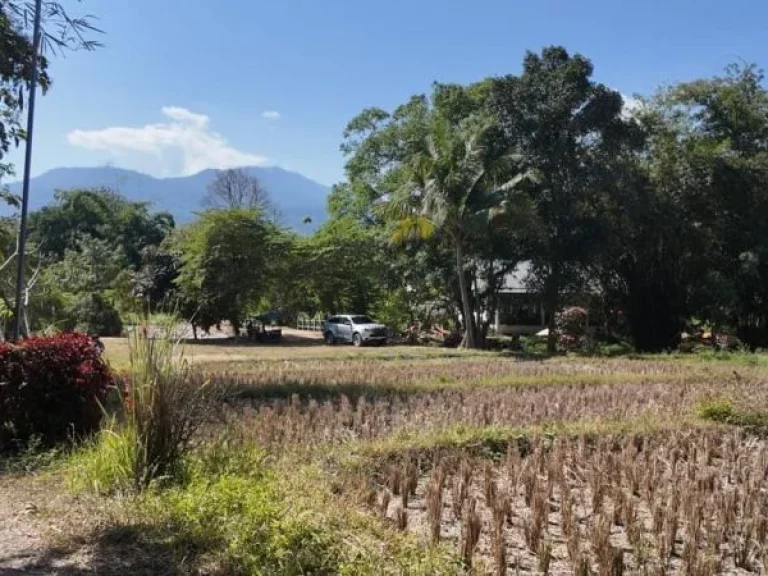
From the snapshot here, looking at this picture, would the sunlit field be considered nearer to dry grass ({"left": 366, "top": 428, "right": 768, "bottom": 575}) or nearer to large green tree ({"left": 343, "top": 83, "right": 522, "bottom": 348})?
dry grass ({"left": 366, "top": 428, "right": 768, "bottom": 575})

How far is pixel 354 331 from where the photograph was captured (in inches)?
1178

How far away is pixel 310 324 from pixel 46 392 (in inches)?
1347

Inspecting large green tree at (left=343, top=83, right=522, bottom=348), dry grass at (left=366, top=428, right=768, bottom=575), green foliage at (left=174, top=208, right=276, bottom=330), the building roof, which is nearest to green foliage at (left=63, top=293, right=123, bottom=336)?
green foliage at (left=174, top=208, right=276, bottom=330)

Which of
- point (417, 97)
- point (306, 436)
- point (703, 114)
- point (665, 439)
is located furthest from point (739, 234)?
point (306, 436)

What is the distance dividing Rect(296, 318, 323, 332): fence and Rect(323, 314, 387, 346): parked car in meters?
8.96

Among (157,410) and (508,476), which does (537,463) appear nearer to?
(508,476)

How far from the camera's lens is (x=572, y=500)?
552cm

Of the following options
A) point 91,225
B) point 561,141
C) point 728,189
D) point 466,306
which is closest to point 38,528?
point 466,306

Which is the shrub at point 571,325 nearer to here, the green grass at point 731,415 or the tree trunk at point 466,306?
the tree trunk at point 466,306

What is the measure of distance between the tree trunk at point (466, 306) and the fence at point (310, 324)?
1569cm

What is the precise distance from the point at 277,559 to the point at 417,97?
3245 cm

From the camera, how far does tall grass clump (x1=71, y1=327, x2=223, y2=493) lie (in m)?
5.62

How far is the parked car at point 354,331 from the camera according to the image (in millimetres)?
29422

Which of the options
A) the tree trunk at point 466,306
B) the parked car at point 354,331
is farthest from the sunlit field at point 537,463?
the parked car at point 354,331
